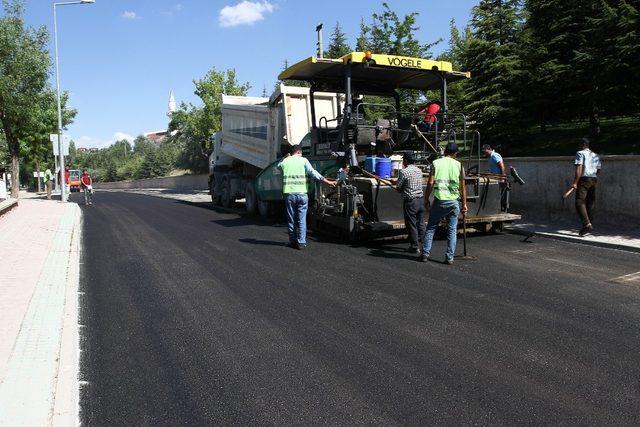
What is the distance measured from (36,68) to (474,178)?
64.9 feet

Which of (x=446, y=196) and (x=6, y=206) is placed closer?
(x=446, y=196)

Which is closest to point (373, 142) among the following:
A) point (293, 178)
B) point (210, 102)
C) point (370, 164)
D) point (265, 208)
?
point (370, 164)

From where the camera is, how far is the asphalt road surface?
335 cm

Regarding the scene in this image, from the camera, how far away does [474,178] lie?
923cm

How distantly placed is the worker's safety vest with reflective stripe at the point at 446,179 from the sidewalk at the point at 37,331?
4773 millimetres

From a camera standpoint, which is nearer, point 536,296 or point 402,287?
point 536,296

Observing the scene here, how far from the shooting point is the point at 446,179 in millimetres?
7445

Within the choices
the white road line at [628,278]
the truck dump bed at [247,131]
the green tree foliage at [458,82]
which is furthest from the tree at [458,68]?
the white road line at [628,278]

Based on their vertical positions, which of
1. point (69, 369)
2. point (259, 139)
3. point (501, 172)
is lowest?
point (69, 369)

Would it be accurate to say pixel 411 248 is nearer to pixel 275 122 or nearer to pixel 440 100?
pixel 440 100

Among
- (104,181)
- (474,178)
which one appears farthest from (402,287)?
(104,181)

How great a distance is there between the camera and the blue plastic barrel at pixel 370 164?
29.2ft

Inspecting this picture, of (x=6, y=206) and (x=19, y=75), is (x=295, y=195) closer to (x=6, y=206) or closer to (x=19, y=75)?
(x=6, y=206)

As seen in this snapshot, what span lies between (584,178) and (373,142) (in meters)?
3.80
